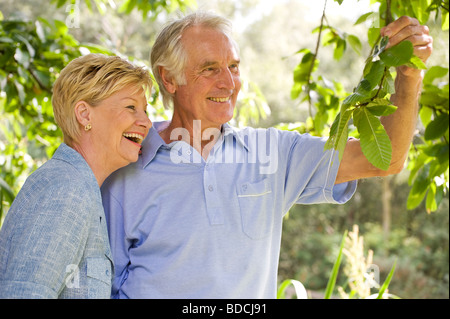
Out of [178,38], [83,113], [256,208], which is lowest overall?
[256,208]

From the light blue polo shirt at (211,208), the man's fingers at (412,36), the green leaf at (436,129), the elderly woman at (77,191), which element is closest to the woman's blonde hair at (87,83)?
the elderly woman at (77,191)

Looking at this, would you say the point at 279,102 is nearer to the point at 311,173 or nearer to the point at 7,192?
the point at 7,192

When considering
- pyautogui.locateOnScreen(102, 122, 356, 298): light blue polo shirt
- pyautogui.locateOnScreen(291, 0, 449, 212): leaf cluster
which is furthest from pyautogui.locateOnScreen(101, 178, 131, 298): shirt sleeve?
pyautogui.locateOnScreen(291, 0, 449, 212): leaf cluster

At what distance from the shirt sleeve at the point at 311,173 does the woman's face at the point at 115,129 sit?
46 centimetres

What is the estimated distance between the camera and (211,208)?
154 cm

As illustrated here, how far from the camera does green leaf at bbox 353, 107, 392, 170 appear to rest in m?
1.00

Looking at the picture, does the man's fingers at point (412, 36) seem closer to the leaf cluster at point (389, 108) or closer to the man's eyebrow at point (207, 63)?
the leaf cluster at point (389, 108)

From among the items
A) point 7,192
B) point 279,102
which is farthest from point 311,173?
point 279,102

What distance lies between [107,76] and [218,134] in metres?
0.41

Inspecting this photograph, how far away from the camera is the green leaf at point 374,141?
1002 millimetres

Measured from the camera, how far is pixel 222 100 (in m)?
1.77

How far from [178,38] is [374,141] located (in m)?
0.99

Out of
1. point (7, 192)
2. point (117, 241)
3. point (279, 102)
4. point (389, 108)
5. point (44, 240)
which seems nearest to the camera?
point (389, 108)

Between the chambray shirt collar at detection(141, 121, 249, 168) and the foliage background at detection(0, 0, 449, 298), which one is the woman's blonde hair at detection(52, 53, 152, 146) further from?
the foliage background at detection(0, 0, 449, 298)
